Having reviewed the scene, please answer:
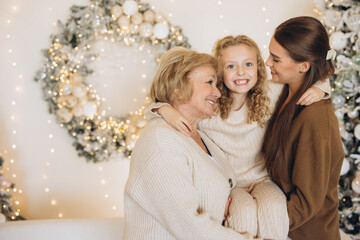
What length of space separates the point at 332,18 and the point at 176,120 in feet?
6.00

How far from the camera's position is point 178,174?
1375 millimetres

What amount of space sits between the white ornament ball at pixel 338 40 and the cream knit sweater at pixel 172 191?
1.65 m

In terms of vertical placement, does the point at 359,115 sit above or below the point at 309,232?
above

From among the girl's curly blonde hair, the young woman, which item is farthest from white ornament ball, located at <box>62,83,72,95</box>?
the young woman

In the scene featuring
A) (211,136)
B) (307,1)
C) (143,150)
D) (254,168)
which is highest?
(307,1)

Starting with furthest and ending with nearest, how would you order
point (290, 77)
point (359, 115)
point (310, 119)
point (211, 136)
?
point (359, 115)
point (211, 136)
point (290, 77)
point (310, 119)

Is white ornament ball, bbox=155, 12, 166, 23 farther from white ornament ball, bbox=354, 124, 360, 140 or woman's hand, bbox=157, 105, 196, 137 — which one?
white ornament ball, bbox=354, 124, 360, 140

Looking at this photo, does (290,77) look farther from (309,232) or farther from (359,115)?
(359,115)

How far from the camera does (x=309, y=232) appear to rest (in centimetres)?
172

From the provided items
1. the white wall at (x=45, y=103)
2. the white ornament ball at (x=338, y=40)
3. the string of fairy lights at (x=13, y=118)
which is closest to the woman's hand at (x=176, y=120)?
the white wall at (x=45, y=103)

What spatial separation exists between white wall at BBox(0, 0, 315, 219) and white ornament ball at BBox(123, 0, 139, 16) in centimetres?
32

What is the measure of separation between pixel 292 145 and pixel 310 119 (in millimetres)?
176

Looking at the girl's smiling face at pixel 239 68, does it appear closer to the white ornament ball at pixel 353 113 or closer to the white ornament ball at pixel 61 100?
the white ornament ball at pixel 353 113

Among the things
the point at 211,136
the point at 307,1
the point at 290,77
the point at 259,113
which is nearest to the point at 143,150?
the point at 211,136
